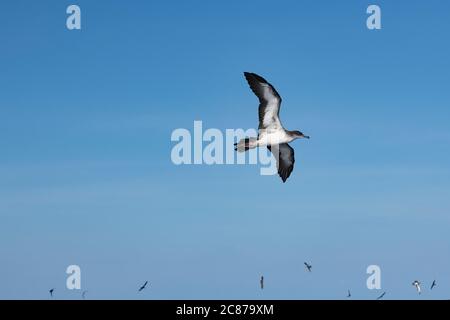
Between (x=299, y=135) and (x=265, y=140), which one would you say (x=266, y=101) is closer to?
(x=265, y=140)

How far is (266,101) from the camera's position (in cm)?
4528

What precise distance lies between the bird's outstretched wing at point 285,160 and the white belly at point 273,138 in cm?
136

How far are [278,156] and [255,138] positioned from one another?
339 centimetres

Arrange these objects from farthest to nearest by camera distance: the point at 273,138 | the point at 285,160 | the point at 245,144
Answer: the point at 285,160
the point at 273,138
the point at 245,144

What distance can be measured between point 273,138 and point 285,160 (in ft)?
8.24

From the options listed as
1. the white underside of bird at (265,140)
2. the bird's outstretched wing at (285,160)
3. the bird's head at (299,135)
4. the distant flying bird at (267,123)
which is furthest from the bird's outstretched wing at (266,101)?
the bird's outstretched wing at (285,160)

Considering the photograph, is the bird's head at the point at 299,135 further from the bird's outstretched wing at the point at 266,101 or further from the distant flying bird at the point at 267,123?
the bird's outstretched wing at the point at 266,101

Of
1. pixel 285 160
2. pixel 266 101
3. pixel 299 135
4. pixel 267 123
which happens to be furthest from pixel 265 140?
pixel 285 160

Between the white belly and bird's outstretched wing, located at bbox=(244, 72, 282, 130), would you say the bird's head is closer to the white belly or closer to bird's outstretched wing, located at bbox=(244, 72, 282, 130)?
the white belly

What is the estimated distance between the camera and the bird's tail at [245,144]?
146ft

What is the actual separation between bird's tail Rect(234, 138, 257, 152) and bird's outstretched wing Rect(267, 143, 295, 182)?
3.14m

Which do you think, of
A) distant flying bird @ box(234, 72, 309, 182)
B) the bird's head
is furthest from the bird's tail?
the bird's head
